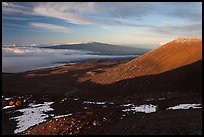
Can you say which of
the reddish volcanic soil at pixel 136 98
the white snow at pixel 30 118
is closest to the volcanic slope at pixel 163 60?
the reddish volcanic soil at pixel 136 98

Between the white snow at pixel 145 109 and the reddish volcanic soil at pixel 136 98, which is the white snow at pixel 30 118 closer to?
the reddish volcanic soil at pixel 136 98

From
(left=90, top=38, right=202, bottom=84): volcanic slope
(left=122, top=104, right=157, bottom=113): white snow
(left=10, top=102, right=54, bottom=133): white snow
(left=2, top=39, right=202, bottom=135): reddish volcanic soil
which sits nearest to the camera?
(left=2, top=39, right=202, bottom=135): reddish volcanic soil

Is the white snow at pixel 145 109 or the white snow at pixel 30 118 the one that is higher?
the white snow at pixel 145 109

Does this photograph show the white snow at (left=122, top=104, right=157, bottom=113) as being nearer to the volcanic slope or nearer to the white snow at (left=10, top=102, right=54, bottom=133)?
the white snow at (left=10, top=102, right=54, bottom=133)

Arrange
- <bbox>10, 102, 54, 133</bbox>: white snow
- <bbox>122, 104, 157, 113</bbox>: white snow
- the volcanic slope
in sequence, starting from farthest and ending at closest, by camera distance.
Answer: the volcanic slope, <bbox>10, 102, 54, 133</bbox>: white snow, <bbox>122, 104, 157, 113</bbox>: white snow

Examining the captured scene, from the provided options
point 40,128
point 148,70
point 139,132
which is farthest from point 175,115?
point 148,70

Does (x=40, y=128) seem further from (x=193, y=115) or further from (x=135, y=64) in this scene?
(x=135, y=64)

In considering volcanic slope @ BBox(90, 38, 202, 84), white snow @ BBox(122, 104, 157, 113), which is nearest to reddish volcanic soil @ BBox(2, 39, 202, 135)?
volcanic slope @ BBox(90, 38, 202, 84)

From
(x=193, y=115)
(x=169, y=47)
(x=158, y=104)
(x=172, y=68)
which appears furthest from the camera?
(x=169, y=47)

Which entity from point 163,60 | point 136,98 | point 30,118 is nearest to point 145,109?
point 136,98
